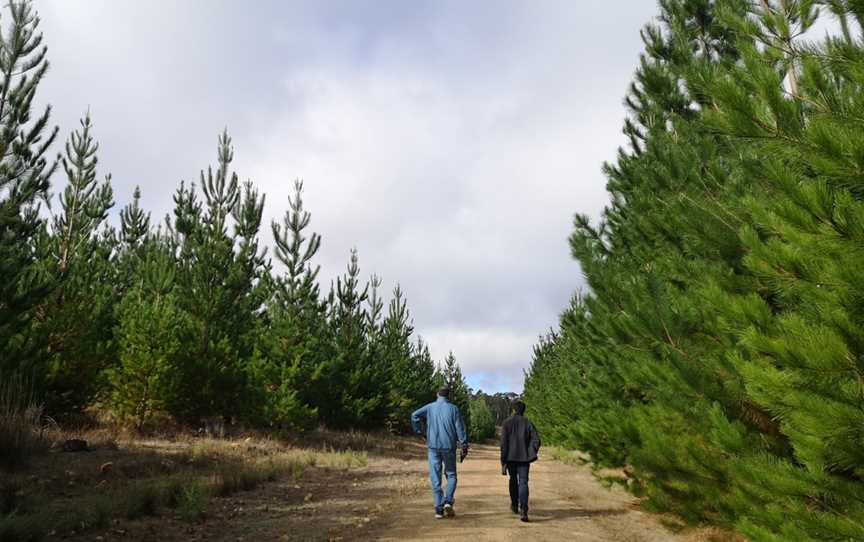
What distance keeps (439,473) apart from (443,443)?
0.43m

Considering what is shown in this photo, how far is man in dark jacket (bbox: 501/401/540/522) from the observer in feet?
28.6

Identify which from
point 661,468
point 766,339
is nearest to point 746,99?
point 766,339

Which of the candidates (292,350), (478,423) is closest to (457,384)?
(478,423)

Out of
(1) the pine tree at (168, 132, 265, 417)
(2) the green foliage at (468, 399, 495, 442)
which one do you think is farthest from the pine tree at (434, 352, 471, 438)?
(1) the pine tree at (168, 132, 265, 417)

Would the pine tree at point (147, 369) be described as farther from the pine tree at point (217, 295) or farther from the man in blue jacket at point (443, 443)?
the man in blue jacket at point (443, 443)

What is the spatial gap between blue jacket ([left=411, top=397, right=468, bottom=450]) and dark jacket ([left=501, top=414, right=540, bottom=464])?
0.72 m

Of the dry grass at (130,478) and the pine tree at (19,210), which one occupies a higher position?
the pine tree at (19,210)

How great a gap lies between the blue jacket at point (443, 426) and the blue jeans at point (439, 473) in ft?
0.37

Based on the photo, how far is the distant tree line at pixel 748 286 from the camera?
333cm

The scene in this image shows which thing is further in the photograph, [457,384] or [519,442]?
[457,384]

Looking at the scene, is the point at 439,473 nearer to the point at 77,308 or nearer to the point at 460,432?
the point at 460,432

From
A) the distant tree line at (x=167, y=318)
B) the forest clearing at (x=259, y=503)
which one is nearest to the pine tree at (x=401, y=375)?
the distant tree line at (x=167, y=318)

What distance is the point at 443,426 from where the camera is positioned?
859cm

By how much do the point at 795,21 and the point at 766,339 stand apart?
2246mm
